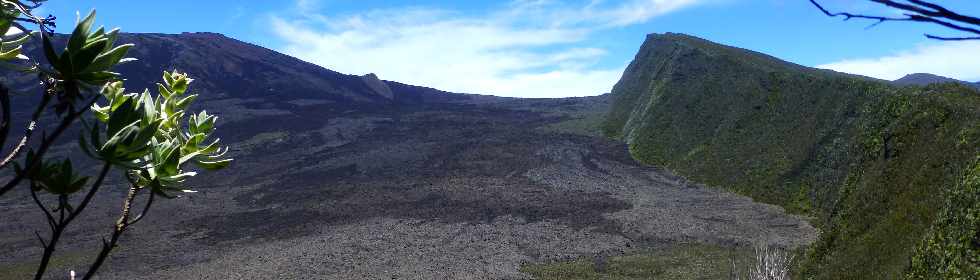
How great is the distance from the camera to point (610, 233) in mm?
30172

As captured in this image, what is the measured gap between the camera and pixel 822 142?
118 feet

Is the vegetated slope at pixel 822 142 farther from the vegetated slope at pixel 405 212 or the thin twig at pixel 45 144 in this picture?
the thin twig at pixel 45 144

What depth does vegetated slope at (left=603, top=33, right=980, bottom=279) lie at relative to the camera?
58.6 ft

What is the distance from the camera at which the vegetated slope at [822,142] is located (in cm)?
1786

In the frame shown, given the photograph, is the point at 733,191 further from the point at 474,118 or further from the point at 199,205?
the point at 474,118

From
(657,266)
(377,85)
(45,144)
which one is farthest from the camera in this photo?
(377,85)

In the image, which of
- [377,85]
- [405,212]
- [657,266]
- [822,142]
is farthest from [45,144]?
[377,85]

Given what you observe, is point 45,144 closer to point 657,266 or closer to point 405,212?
point 657,266

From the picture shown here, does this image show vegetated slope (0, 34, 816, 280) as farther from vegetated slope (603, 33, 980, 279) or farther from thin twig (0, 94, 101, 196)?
thin twig (0, 94, 101, 196)

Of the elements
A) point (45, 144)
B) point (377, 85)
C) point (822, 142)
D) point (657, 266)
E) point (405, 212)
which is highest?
point (377, 85)

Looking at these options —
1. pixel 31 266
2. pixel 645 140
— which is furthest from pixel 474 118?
pixel 31 266

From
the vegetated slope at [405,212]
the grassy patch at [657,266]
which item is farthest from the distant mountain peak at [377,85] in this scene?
the grassy patch at [657,266]

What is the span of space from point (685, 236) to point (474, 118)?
5456 cm

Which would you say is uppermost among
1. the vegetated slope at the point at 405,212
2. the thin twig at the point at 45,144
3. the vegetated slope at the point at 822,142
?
the thin twig at the point at 45,144
